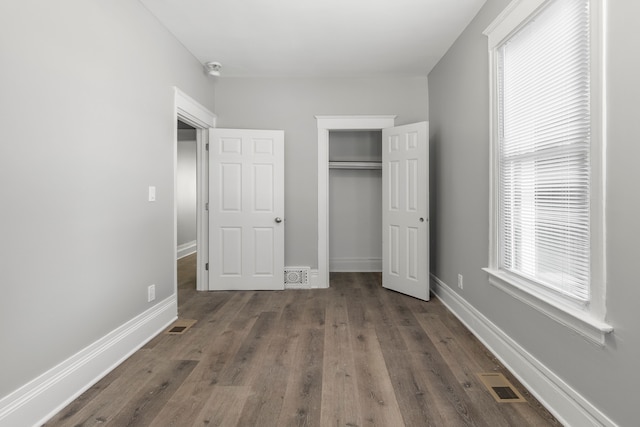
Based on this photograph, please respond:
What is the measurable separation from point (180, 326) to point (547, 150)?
304 cm

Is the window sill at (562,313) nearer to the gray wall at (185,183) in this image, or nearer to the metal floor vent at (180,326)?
the metal floor vent at (180,326)

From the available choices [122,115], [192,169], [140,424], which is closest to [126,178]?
[122,115]

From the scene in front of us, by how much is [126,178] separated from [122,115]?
44 cm

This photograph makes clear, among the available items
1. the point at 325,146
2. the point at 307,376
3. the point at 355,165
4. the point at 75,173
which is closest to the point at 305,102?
the point at 325,146

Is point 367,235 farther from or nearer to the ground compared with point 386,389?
farther from the ground

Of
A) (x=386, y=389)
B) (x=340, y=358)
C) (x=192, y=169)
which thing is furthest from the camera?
(x=192, y=169)

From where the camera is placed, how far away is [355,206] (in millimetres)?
5215

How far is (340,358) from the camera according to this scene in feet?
7.74

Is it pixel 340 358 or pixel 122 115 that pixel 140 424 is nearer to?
pixel 340 358

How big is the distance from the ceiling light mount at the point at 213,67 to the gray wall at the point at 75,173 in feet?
2.65

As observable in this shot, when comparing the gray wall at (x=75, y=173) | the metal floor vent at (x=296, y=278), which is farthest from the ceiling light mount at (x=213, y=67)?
the metal floor vent at (x=296, y=278)

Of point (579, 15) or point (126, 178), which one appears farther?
point (126, 178)

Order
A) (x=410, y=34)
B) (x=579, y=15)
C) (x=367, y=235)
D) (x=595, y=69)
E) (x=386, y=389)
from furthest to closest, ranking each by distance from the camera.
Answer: (x=367, y=235) → (x=410, y=34) → (x=386, y=389) → (x=579, y=15) → (x=595, y=69)

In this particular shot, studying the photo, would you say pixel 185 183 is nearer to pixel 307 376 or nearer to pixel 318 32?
pixel 318 32
